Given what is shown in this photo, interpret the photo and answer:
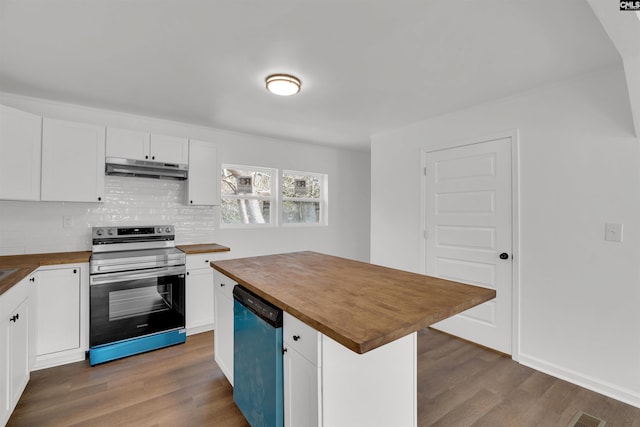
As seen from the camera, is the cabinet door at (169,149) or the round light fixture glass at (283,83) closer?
the round light fixture glass at (283,83)

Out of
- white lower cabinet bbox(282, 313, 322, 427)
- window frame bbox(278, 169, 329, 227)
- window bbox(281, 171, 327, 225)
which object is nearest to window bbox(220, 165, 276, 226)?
window frame bbox(278, 169, 329, 227)

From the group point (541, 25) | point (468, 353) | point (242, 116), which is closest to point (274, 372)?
point (468, 353)

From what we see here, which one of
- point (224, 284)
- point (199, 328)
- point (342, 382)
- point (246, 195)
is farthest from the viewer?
point (246, 195)

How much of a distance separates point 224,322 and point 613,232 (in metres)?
2.98

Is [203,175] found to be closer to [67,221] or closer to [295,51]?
[67,221]

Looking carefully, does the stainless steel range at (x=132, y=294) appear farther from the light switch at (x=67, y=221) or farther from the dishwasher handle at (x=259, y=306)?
the dishwasher handle at (x=259, y=306)

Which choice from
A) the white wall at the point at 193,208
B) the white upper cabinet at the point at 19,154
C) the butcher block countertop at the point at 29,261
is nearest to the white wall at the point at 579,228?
the white wall at the point at 193,208

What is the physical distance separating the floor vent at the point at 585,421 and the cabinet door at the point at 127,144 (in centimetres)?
416

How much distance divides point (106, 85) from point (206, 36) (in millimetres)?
1345

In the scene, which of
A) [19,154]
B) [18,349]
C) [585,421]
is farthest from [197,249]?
[585,421]

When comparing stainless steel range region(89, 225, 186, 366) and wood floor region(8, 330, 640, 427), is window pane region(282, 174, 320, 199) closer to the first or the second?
stainless steel range region(89, 225, 186, 366)

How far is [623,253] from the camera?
2.19 m

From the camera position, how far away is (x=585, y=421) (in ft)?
6.34

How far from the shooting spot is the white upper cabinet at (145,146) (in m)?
3.02
